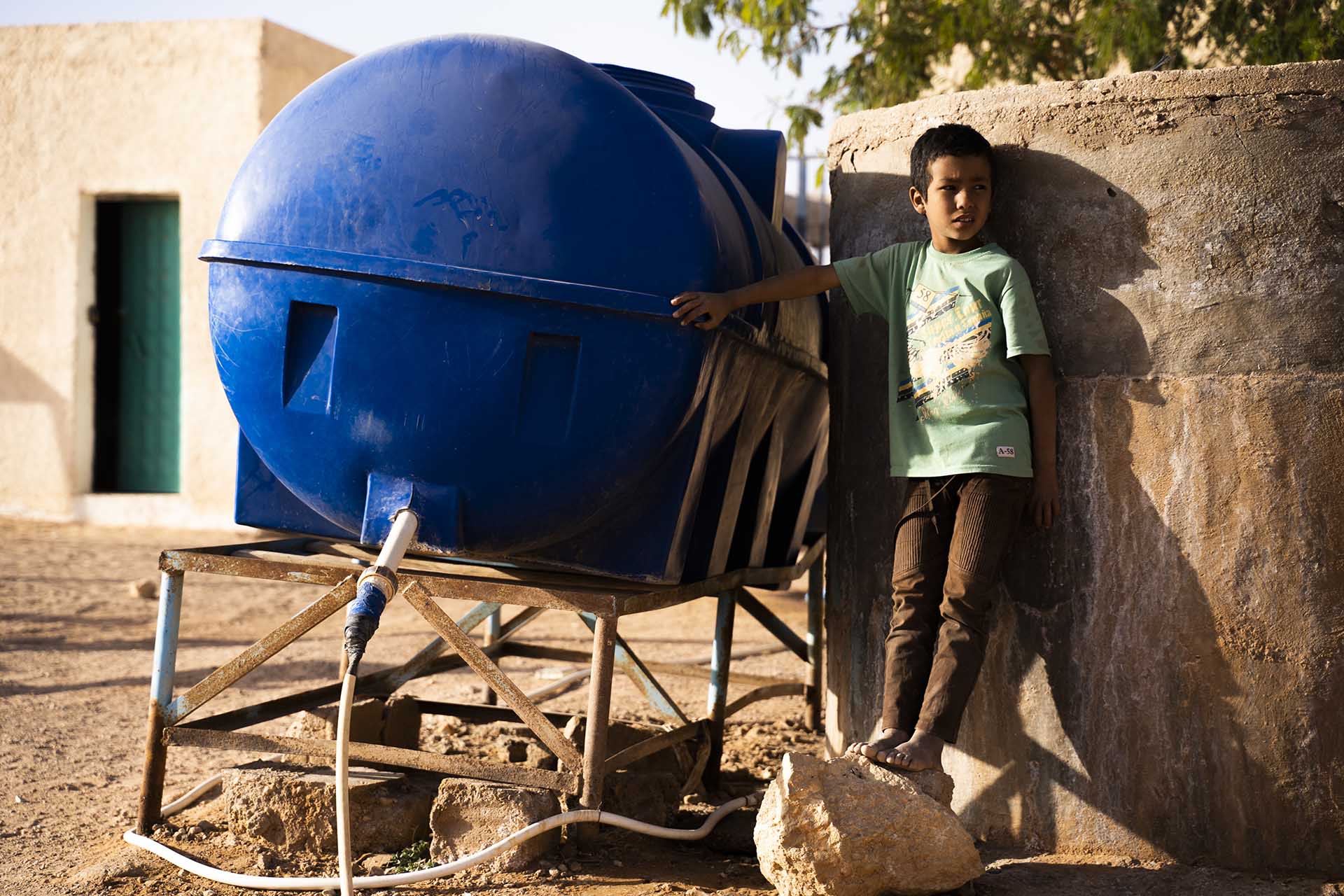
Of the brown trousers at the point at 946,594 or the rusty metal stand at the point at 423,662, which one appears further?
the rusty metal stand at the point at 423,662

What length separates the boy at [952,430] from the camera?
8.82 feet

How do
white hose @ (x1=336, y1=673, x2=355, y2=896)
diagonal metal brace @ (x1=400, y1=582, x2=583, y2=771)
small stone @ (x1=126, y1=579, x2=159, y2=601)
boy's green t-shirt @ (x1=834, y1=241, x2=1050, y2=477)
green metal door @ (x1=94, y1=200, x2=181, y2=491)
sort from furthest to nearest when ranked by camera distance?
green metal door @ (x1=94, y1=200, x2=181, y2=491), small stone @ (x1=126, y1=579, x2=159, y2=601), diagonal metal brace @ (x1=400, y1=582, x2=583, y2=771), boy's green t-shirt @ (x1=834, y1=241, x2=1050, y2=477), white hose @ (x1=336, y1=673, x2=355, y2=896)

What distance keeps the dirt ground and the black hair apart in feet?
4.94

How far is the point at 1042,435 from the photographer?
2.74 meters

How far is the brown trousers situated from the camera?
8.79 ft

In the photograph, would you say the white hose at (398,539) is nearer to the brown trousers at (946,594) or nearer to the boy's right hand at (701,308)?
the boy's right hand at (701,308)

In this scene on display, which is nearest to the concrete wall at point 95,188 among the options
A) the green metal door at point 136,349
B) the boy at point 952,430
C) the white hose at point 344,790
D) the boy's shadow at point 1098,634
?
the green metal door at point 136,349

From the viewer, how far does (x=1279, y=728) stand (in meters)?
2.71

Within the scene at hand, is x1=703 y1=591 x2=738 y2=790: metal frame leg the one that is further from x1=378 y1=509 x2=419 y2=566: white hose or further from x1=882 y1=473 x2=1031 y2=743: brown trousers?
x1=378 y1=509 x2=419 y2=566: white hose

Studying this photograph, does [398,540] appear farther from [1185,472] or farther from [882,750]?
[1185,472]

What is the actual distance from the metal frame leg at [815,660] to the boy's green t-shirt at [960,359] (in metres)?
1.77

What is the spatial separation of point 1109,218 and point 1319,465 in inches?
26.3

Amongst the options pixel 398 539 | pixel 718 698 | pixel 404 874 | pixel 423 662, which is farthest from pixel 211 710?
pixel 398 539

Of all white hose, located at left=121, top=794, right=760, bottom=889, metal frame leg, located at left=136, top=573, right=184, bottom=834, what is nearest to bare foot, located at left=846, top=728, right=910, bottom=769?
white hose, located at left=121, top=794, right=760, bottom=889
